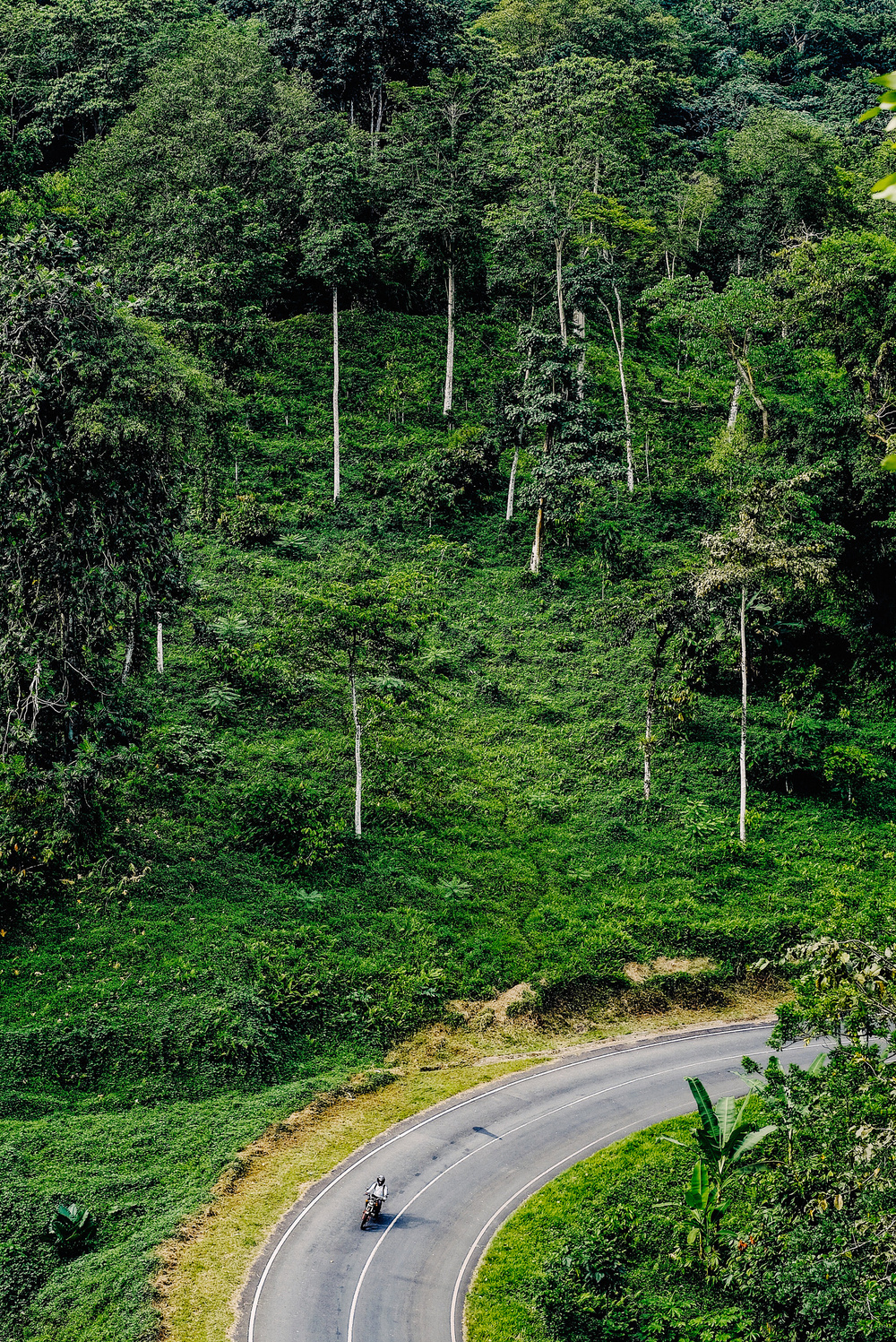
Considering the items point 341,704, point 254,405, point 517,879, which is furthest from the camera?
point 254,405

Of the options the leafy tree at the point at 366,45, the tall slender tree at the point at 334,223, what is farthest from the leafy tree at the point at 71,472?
the leafy tree at the point at 366,45

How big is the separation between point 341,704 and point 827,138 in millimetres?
43295

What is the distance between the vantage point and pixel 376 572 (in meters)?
36.8

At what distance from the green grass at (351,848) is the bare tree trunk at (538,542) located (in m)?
0.61

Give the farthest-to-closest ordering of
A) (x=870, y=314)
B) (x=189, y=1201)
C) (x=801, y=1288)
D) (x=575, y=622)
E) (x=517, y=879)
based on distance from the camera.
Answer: (x=575, y=622), (x=870, y=314), (x=517, y=879), (x=189, y=1201), (x=801, y=1288)

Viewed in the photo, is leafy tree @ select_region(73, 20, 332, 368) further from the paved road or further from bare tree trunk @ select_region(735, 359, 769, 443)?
the paved road

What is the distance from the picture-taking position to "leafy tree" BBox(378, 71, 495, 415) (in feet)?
144

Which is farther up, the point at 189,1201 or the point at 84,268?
the point at 84,268

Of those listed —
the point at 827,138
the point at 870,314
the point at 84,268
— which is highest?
the point at 827,138

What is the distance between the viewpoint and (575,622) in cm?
3747

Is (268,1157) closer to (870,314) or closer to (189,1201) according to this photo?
(189,1201)

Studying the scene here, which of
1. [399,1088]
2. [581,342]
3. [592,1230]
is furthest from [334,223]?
[592,1230]

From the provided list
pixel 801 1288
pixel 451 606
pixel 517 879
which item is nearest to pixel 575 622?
pixel 451 606

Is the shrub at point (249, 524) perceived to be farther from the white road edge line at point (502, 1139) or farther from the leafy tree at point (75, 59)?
the leafy tree at point (75, 59)
